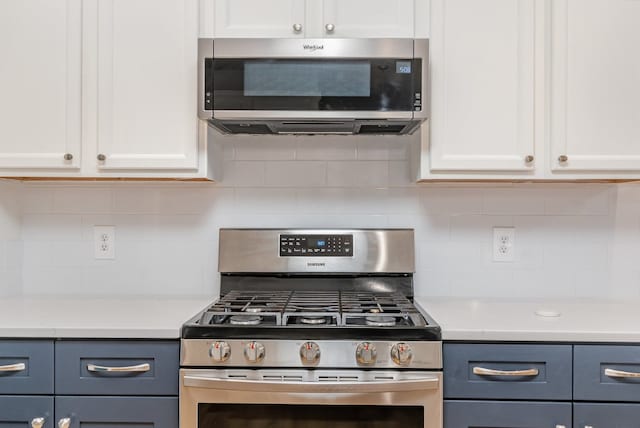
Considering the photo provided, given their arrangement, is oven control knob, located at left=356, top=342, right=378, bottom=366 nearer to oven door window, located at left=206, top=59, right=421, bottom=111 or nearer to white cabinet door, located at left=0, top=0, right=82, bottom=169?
oven door window, located at left=206, top=59, right=421, bottom=111

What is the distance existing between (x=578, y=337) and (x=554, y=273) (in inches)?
26.2

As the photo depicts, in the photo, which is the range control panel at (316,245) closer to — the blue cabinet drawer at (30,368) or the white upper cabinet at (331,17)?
the white upper cabinet at (331,17)

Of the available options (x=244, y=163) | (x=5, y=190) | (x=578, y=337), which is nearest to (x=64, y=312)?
(x=5, y=190)

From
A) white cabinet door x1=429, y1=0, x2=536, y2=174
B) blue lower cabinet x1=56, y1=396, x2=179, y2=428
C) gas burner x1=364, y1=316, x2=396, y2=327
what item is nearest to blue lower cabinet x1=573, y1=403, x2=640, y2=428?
gas burner x1=364, y1=316, x2=396, y2=327

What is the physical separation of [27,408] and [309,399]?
0.81 m

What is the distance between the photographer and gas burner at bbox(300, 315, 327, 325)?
4.86ft

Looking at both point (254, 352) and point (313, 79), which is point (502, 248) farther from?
point (254, 352)

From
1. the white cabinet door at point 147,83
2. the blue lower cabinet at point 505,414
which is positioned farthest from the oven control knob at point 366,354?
the white cabinet door at point 147,83

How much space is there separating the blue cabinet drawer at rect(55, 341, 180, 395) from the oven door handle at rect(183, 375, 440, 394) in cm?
11

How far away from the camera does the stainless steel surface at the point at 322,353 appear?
1.41 meters

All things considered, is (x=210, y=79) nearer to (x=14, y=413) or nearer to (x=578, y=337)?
(x=14, y=413)

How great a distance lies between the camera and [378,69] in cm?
162

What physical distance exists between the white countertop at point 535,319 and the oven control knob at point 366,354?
209mm

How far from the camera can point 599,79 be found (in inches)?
67.2
